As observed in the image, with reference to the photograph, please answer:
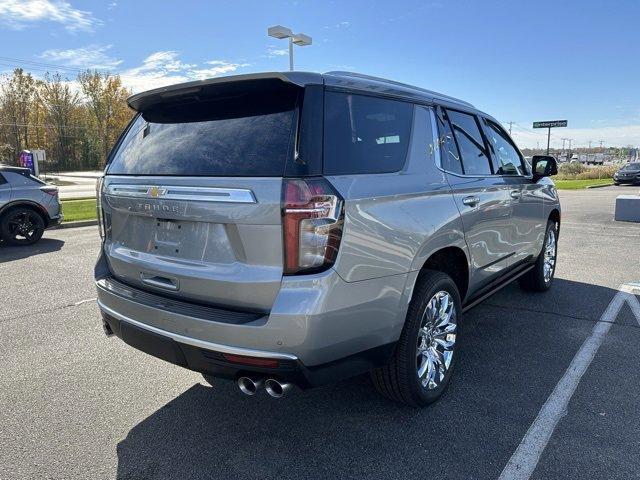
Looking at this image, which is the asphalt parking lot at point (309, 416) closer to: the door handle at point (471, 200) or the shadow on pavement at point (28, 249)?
the door handle at point (471, 200)

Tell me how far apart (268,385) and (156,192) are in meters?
1.18

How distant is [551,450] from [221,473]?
1764mm

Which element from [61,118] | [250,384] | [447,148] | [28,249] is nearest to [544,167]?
[447,148]

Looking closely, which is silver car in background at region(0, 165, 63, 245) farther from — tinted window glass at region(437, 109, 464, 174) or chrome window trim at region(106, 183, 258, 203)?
tinted window glass at region(437, 109, 464, 174)

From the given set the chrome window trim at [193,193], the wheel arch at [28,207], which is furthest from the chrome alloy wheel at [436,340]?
the wheel arch at [28,207]

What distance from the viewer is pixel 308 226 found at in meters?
2.26

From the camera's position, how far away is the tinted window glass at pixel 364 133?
2.46 metres

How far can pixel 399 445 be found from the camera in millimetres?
2711

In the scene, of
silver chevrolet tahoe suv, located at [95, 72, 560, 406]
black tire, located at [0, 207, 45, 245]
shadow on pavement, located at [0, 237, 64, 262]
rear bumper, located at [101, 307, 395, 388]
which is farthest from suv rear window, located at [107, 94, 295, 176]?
black tire, located at [0, 207, 45, 245]

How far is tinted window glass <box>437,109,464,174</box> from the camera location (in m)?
3.34

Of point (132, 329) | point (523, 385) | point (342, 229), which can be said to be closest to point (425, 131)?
point (342, 229)

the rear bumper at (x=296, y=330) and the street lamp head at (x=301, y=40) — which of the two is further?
the street lamp head at (x=301, y=40)

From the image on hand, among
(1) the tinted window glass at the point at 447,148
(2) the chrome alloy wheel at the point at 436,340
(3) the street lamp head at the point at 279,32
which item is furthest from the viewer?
(3) the street lamp head at the point at 279,32

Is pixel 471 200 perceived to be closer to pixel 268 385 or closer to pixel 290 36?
pixel 268 385
